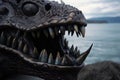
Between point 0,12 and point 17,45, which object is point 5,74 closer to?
point 17,45

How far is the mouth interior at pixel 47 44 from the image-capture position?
4378mm

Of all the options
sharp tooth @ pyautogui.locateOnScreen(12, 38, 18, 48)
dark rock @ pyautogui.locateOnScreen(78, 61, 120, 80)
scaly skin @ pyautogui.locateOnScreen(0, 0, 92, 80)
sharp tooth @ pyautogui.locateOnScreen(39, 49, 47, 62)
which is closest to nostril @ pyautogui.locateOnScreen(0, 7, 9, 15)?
scaly skin @ pyautogui.locateOnScreen(0, 0, 92, 80)

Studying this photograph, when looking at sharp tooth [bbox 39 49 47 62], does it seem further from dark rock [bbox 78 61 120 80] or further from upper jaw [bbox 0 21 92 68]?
dark rock [bbox 78 61 120 80]

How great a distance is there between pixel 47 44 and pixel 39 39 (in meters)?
0.13

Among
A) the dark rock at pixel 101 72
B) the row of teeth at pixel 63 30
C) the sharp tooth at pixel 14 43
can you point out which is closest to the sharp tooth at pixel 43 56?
the row of teeth at pixel 63 30

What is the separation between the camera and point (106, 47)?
44.1ft

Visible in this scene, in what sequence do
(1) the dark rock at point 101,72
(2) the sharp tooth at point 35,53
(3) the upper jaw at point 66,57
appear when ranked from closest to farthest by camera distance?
1. (3) the upper jaw at point 66,57
2. (2) the sharp tooth at point 35,53
3. (1) the dark rock at point 101,72

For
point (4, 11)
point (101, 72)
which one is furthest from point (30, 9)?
point (101, 72)

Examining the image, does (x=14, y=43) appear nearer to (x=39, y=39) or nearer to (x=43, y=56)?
(x=39, y=39)

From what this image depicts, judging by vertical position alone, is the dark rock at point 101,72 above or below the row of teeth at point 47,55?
below

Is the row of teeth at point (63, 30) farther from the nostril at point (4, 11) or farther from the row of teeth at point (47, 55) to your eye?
the nostril at point (4, 11)

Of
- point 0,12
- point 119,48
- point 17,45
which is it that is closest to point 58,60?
point 17,45

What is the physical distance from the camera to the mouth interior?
4378mm

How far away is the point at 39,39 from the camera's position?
15.4ft
